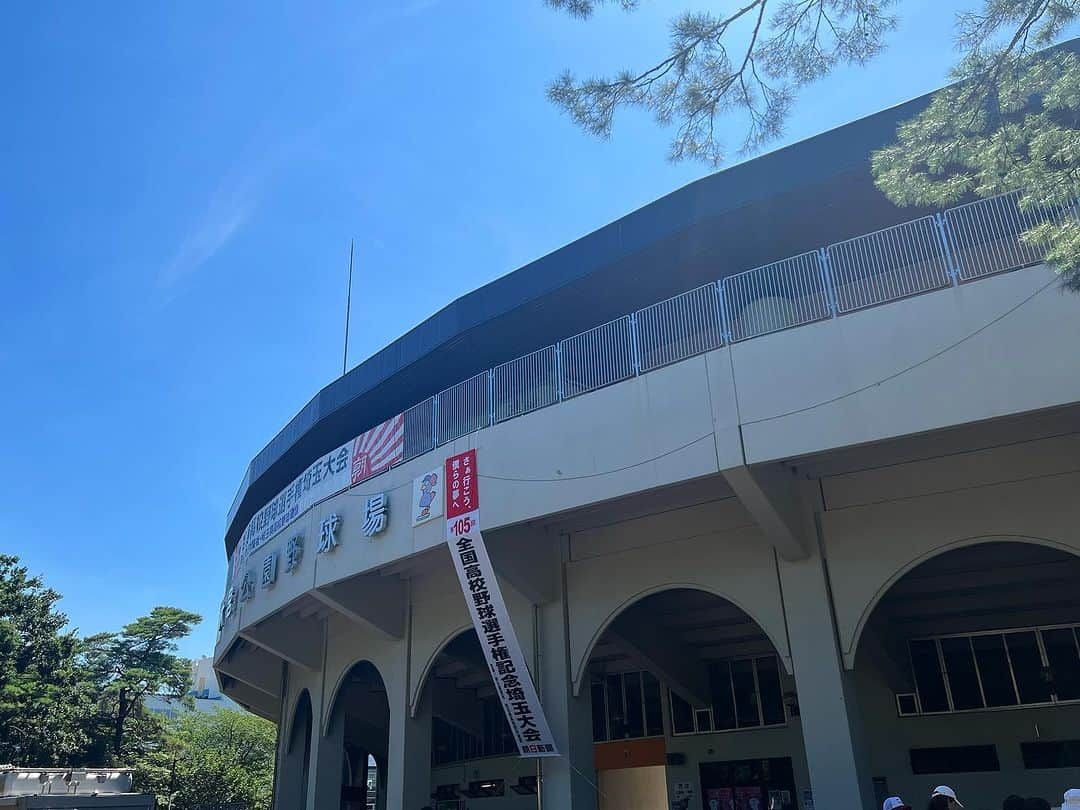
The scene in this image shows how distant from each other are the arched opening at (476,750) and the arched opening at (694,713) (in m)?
2.49

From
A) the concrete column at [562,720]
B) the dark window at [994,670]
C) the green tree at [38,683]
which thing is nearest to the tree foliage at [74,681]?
the green tree at [38,683]

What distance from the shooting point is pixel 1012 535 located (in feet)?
26.7

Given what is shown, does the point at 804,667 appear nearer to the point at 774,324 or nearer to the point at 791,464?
the point at 791,464

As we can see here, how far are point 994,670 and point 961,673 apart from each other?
1.56 feet

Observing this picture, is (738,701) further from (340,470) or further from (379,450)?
(340,470)

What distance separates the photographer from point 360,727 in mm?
22266

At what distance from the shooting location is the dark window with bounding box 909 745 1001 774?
41.2 feet

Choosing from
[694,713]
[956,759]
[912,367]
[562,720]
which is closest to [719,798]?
[694,713]

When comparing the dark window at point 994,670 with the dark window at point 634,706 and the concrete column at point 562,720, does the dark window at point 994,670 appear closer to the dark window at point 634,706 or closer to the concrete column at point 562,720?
the dark window at point 634,706

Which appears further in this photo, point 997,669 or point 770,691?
point 770,691

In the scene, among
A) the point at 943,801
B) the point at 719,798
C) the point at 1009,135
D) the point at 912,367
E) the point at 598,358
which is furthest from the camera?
the point at 719,798

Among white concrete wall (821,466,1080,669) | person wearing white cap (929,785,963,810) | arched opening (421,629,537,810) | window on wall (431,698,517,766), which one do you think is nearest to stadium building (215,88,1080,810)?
white concrete wall (821,466,1080,669)

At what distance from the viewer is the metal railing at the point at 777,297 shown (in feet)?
28.1

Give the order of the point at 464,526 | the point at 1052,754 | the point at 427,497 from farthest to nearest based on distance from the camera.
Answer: the point at 1052,754 → the point at 427,497 → the point at 464,526
